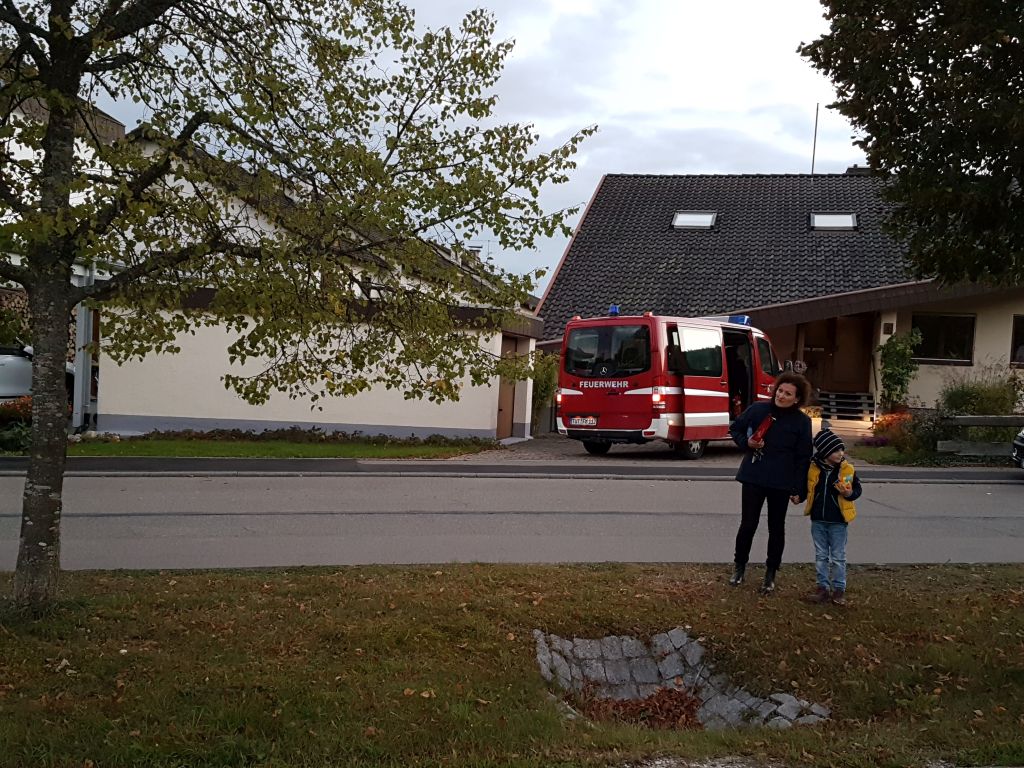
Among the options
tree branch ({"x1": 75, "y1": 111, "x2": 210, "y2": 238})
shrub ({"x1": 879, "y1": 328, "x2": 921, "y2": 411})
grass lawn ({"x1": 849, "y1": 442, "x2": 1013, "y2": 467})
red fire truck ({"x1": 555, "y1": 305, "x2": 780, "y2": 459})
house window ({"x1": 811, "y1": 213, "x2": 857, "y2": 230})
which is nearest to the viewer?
tree branch ({"x1": 75, "y1": 111, "x2": 210, "y2": 238})

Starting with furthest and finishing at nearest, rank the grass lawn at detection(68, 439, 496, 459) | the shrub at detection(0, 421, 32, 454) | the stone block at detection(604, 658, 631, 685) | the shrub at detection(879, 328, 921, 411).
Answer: the shrub at detection(879, 328, 921, 411), the grass lawn at detection(68, 439, 496, 459), the shrub at detection(0, 421, 32, 454), the stone block at detection(604, 658, 631, 685)

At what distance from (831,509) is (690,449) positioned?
11.0m

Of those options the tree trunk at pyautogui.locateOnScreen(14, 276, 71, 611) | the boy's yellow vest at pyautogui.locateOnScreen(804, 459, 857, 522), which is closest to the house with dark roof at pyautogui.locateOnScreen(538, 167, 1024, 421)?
the boy's yellow vest at pyautogui.locateOnScreen(804, 459, 857, 522)

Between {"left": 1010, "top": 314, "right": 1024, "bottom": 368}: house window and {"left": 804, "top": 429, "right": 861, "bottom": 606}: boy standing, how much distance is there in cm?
2002

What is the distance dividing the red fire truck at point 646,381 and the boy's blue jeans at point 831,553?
9905mm

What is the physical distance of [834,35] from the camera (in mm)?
7180

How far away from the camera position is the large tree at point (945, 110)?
21.4 feet

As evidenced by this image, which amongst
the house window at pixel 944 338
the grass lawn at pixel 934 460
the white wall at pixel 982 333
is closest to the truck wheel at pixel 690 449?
the grass lawn at pixel 934 460

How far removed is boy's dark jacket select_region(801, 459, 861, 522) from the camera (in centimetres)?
716

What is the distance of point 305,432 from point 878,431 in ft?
39.1

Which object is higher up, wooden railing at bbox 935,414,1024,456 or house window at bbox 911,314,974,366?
house window at bbox 911,314,974,366

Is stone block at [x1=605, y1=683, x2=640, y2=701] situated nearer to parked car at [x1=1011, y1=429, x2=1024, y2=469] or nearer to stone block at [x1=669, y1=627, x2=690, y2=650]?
stone block at [x1=669, y1=627, x2=690, y2=650]

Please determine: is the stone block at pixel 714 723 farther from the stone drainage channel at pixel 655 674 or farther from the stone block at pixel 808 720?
the stone block at pixel 808 720

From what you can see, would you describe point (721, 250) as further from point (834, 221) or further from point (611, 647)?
point (611, 647)
